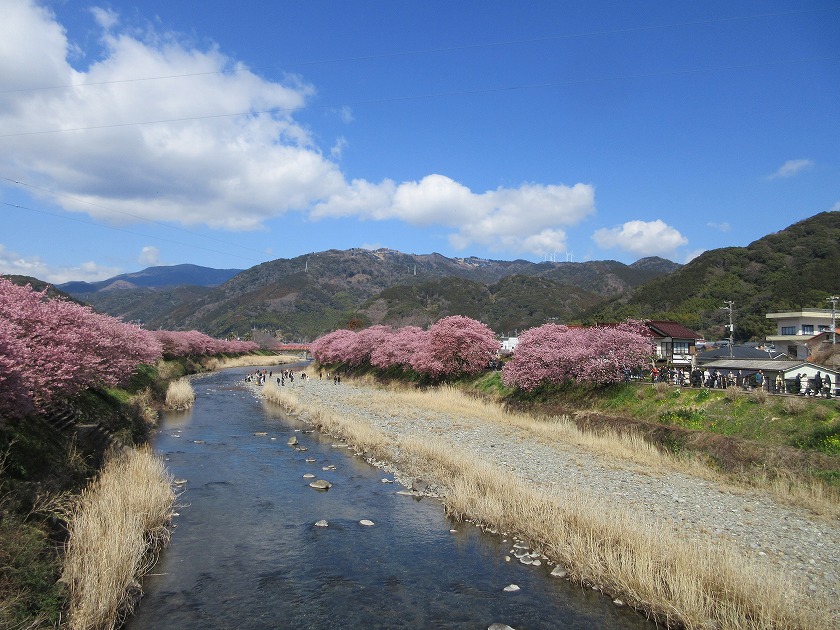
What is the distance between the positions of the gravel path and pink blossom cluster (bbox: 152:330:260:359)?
58.9m

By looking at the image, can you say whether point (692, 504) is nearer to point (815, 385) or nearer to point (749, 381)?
point (815, 385)

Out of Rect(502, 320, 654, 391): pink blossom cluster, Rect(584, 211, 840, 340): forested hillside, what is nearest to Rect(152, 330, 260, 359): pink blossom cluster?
Rect(502, 320, 654, 391): pink blossom cluster

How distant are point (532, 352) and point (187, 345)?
220 ft

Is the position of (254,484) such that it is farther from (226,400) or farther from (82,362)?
(226,400)

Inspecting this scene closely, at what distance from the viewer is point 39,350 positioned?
16.4 m

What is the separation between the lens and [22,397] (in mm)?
12531

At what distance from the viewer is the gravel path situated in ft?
40.3

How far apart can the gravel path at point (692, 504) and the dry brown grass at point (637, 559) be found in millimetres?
1104

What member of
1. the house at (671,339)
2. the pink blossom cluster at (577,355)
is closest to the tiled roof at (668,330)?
the house at (671,339)

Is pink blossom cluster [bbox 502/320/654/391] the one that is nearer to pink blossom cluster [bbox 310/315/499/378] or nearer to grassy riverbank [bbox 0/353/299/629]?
pink blossom cluster [bbox 310/315/499/378]

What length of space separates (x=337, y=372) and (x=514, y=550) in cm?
6417

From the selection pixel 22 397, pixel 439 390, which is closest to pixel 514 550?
pixel 22 397

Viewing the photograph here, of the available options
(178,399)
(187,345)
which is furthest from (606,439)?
(187,345)

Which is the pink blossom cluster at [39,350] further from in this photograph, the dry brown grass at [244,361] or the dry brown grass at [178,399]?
the dry brown grass at [244,361]
